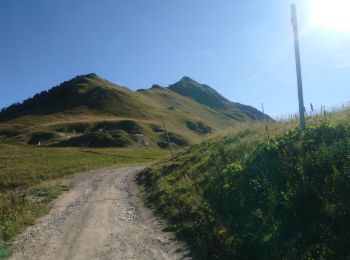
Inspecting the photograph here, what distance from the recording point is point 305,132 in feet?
50.2

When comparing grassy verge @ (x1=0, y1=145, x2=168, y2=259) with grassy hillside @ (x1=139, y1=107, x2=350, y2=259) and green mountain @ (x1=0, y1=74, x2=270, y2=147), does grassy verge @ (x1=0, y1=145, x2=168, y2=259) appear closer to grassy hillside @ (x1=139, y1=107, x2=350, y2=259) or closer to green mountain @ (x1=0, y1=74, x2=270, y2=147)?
grassy hillside @ (x1=139, y1=107, x2=350, y2=259)

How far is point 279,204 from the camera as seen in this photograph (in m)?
11.7

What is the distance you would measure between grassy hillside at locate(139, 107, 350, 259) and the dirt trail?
3.16 ft

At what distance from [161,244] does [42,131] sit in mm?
124936

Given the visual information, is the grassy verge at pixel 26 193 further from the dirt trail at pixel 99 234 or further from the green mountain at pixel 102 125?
the green mountain at pixel 102 125

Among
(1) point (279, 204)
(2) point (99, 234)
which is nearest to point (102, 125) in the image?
(2) point (99, 234)

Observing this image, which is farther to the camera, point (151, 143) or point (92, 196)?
point (151, 143)

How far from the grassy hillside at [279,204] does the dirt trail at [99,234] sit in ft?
3.16

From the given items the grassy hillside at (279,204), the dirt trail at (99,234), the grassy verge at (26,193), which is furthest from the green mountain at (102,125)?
the grassy hillside at (279,204)

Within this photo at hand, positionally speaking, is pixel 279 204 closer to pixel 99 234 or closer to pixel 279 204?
pixel 279 204

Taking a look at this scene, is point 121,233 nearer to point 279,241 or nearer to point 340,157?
point 279,241

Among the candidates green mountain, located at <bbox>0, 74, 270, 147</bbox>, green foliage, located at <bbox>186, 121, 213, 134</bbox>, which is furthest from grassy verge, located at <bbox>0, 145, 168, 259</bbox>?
green foliage, located at <bbox>186, 121, 213, 134</bbox>

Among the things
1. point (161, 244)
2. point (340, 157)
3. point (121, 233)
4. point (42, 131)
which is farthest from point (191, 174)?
point (42, 131)

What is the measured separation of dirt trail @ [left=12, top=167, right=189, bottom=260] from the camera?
522 inches
